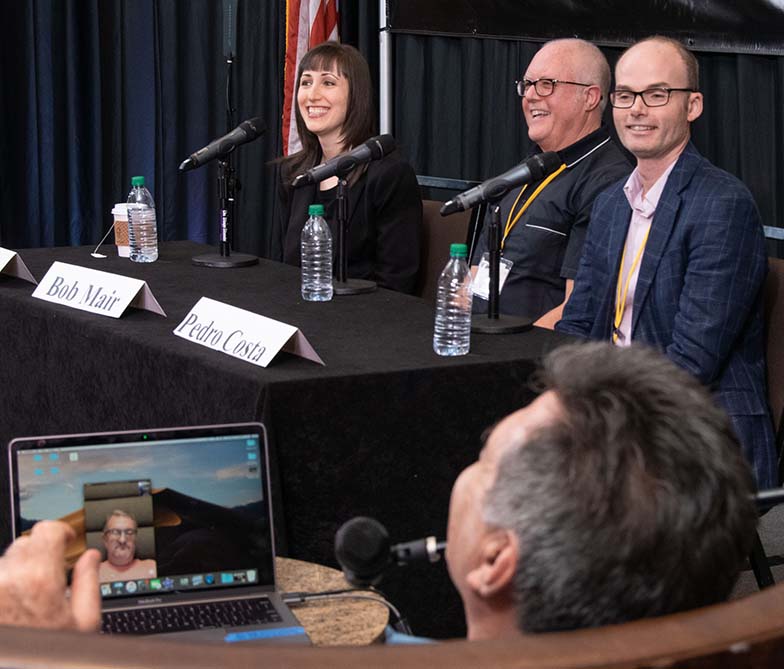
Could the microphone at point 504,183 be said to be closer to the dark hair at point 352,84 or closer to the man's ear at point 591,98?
the man's ear at point 591,98

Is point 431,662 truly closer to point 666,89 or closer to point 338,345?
point 338,345

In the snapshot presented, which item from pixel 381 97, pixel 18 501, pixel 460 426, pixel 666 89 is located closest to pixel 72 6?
pixel 381 97

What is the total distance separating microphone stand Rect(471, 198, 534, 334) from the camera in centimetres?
232

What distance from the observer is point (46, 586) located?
0.90 m

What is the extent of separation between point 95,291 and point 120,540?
1.30m

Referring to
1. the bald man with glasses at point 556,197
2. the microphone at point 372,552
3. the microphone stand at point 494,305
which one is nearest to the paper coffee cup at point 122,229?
the bald man with glasses at point 556,197

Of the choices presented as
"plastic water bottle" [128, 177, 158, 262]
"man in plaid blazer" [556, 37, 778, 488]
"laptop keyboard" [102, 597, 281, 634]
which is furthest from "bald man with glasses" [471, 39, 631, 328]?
"laptop keyboard" [102, 597, 281, 634]

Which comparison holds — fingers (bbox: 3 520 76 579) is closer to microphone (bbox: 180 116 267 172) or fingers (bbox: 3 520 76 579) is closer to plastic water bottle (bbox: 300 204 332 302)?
plastic water bottle (bbox: 300 204 332 302)

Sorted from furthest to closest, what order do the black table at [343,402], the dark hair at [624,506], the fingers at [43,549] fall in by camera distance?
the black table at [343,402]
the fingers at [43,549]
the dark hair at [624,506]

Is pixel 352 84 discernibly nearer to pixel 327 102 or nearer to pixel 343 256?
pixel 327 102

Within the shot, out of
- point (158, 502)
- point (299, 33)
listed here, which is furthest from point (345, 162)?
point (299, 33)

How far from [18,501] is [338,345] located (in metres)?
0.92

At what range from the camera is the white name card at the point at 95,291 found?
2482 millimetres

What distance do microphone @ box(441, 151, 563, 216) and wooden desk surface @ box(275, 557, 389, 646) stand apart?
3.34 feet
